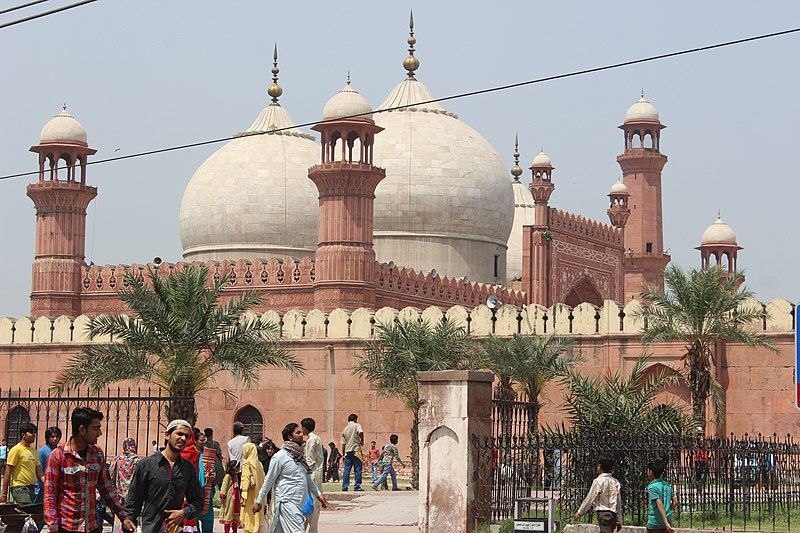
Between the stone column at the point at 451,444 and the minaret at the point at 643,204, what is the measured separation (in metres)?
29.7

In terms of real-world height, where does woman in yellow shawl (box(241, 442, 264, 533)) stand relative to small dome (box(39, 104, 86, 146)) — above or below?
below

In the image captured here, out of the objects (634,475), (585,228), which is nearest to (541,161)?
(585,228)

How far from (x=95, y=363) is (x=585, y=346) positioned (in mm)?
8030

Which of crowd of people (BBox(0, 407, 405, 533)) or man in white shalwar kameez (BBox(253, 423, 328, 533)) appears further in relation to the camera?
man in white shalwar kameez (BBox(253, 423, 328, 533))

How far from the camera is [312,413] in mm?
27391

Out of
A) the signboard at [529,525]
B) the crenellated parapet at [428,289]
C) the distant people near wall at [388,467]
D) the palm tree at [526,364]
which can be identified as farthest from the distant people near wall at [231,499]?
the crenellated parapet at [428,289]

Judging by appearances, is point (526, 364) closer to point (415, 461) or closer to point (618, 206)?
point (415, 461)

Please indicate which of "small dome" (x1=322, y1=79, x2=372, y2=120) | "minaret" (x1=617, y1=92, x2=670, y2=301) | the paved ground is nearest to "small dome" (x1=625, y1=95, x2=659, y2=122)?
"minaret" (x1=617, y1=92, x2=670, y2=301)

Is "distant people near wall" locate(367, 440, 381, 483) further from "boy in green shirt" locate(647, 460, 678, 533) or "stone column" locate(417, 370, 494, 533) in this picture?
"boy in green shirt" locate(647, 460, 678, 533)

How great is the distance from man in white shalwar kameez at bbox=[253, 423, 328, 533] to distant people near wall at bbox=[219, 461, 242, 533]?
2713 millimetres

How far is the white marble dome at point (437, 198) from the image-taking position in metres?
35.8

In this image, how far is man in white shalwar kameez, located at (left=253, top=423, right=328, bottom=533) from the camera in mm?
10570

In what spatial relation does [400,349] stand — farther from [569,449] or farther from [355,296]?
[569,449]

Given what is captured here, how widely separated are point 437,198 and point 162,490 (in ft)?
90.8
